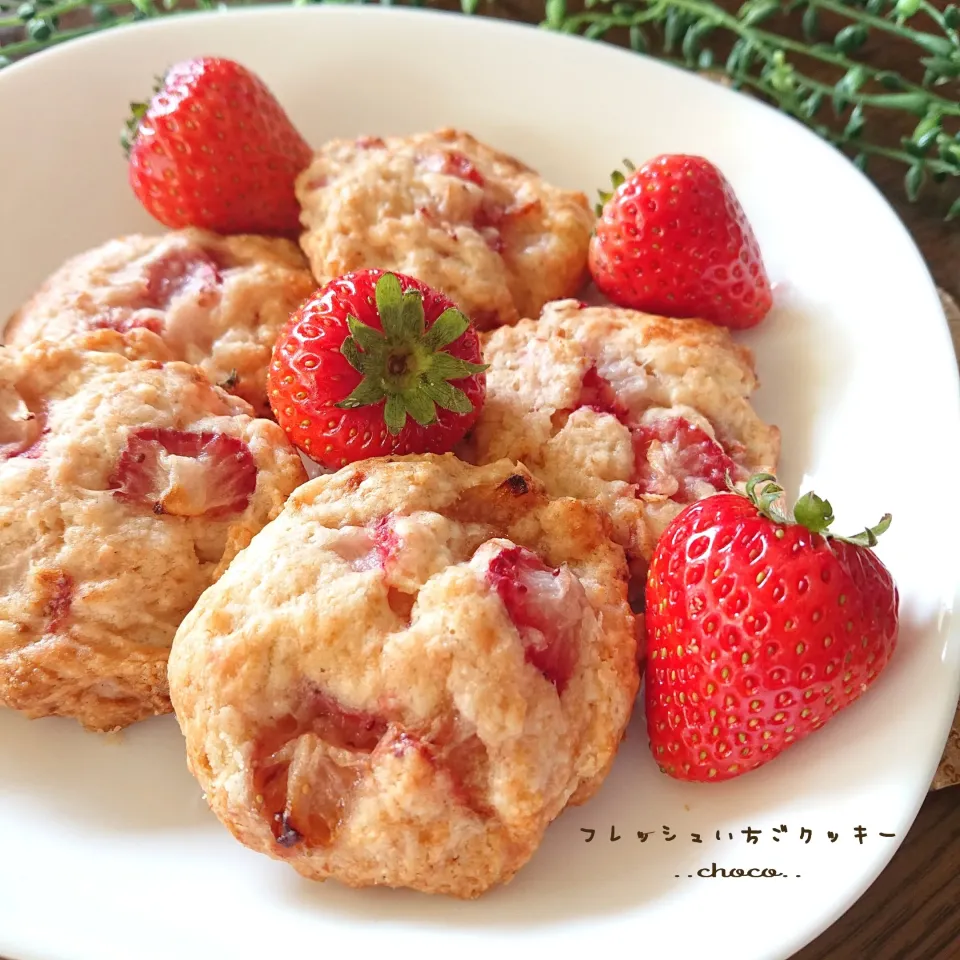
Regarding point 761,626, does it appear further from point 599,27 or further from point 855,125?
point 599,27

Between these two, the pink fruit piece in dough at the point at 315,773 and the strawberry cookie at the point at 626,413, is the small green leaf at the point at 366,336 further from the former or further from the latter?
the pink fruit piece in dough at the point at 315,773

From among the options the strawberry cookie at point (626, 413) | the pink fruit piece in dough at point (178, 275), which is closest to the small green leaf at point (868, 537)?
the strawberry cookie at point (626, 413)

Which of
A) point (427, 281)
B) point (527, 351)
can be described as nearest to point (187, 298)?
point (427, 281)

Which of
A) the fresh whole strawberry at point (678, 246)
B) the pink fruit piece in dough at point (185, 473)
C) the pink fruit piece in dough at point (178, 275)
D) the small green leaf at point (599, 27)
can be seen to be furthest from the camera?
the small green leaf at point (599, 27)

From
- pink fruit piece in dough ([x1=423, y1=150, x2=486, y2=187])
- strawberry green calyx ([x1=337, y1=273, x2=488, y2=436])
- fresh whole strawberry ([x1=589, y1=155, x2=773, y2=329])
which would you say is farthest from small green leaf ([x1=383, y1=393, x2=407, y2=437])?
pink fruit piece in dough ([x1=423, y1=150, x2=486, y2=187])

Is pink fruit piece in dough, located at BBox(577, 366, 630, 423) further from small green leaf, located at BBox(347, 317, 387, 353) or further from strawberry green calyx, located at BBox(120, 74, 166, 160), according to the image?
strawberry green calyx, located at BBox(120, 74, 166, 160)

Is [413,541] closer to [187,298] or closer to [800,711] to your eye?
[800,711]
